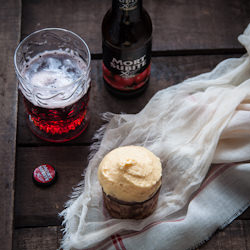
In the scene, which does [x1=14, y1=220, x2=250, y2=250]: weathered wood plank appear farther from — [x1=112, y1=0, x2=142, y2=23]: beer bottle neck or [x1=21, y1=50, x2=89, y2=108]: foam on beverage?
[x1=112, y1=0, x2=142, y2=23]: beer bottle neck

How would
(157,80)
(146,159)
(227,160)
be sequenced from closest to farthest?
(146,159) < (227,160) < (157,80)

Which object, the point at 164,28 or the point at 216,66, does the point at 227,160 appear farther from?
the point at 164,28

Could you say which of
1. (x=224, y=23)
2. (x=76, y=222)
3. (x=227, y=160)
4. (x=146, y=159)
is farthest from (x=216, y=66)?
(x=76, y=222)

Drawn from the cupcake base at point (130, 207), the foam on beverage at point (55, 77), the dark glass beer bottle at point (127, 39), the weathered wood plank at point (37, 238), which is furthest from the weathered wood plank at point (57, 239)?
the dark glass beer bottle at point (127, 39)

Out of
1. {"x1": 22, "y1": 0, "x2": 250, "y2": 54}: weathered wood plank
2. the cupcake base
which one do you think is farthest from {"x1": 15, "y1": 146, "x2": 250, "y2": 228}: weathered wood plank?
{"x1": 22, "y1": 0, "x2": 250, "y2": 54}: weathered wood plank

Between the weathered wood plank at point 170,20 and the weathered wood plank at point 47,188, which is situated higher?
the weathered wood plank at point 170,20

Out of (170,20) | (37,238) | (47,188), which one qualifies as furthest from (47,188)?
(170,20)

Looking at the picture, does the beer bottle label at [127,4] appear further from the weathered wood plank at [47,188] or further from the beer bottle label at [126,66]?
the weathered wood plank at [47,188]
